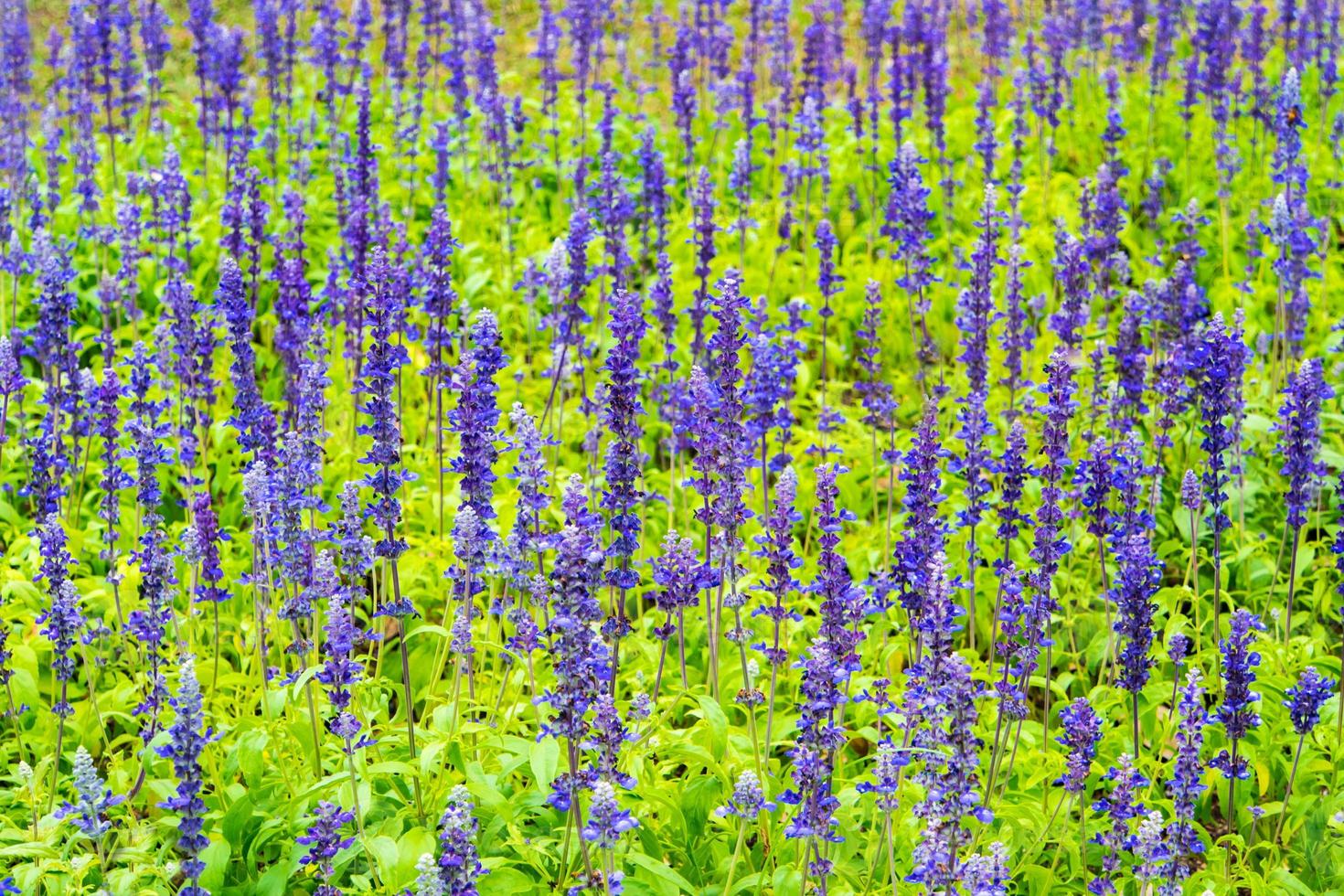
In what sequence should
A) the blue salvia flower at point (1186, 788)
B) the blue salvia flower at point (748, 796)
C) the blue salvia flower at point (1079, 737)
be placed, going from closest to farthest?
the blue salvia flower at point (748, 796)
the blue salvia flower at point (1186, 788)
the blue salvia flower at point (1079, 737)

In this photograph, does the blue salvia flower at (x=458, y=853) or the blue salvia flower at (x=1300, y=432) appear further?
the blue salvia flower at (x=1300, y=432)

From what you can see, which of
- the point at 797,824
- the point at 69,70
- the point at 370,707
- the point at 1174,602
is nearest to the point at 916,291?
the point at 1174,602

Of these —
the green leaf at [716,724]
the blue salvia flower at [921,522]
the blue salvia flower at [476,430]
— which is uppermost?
→ the blue salvia flower at [476,430]

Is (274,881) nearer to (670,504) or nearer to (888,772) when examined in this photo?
(888,772)

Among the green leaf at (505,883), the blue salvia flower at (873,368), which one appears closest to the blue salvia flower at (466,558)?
the green leaf at (505,883)

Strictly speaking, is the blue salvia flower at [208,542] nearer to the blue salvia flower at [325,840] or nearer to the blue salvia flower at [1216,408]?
the blue salvia flower at [325,840]

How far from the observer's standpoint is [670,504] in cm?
705

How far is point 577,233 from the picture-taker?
730 cm

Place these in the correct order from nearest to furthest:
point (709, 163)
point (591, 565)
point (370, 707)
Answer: point (591, 565) → point (370, 707) → point (709, 163)

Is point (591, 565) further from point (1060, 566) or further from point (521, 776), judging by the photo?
point (1060, 566)

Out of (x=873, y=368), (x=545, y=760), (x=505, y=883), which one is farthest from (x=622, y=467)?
(x=873, y=368)

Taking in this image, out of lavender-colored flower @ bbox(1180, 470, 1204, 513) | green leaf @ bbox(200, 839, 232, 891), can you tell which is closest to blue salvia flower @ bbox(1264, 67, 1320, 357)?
lavender-colored flower @ bbox(1180, 470, 1204, 513)

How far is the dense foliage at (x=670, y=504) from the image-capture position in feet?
15.9

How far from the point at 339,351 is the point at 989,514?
4.26 m
